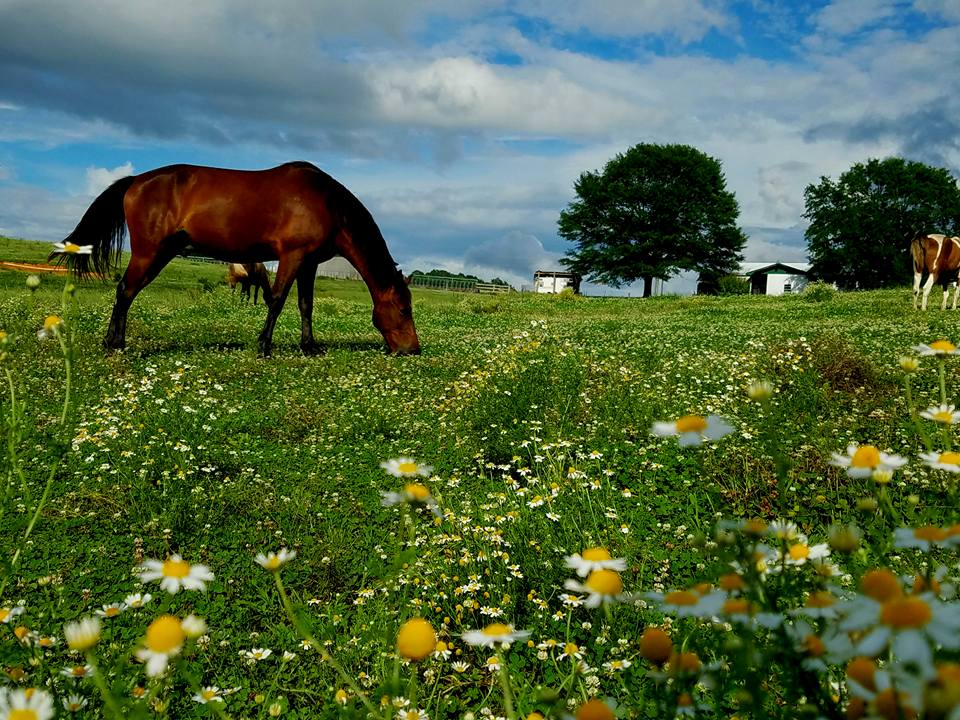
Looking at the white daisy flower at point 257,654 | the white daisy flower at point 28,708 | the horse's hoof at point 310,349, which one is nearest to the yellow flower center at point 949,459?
the white daisy flower at point 28,708

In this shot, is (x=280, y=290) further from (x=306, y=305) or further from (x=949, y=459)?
(x=949, y=459)

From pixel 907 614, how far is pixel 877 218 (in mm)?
76332

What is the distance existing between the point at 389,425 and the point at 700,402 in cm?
358

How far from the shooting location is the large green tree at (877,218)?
6569 cm

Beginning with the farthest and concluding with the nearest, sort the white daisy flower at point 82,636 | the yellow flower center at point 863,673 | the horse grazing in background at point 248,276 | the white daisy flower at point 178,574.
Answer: the horse grazing in background at point 248,276
the white daisy flower at point 178,574
the white daisy flower at point 82,636
the yellow flower center at point 863,673

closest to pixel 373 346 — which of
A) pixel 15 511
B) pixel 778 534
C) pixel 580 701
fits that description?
pixel 15 511

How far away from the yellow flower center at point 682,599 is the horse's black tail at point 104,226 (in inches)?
498

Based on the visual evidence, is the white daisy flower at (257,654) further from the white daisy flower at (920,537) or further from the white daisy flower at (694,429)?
the white daisy flower at (920,537)

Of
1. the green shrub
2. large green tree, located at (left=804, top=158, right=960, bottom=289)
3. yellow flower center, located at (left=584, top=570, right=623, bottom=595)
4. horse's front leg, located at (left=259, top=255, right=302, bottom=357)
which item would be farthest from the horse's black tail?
large green tree, located at (left=804, top=158, right=960, bottom=289)

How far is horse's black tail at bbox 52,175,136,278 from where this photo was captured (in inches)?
476

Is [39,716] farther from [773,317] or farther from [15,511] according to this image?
[773,317]

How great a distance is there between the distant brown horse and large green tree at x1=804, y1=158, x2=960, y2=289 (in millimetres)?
65041

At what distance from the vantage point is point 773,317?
82.5 ft

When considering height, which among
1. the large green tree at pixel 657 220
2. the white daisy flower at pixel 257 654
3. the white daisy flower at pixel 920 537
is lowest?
the white daisy flower at pixel 257 654
